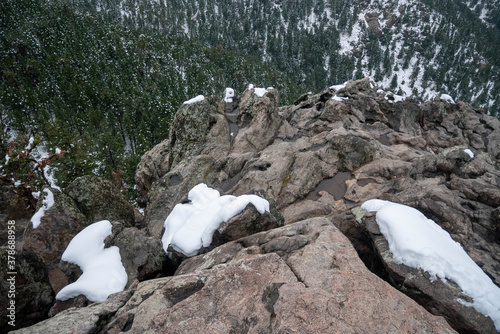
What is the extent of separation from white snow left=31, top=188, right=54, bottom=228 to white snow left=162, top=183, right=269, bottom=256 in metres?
6.39

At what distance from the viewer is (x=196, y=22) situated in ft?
639

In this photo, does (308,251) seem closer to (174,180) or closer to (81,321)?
A: (81,321)

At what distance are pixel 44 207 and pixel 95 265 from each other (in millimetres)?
5342

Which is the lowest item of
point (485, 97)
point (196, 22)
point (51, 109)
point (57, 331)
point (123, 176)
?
point (485, 97)

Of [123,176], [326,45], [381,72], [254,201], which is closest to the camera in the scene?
[254,201]

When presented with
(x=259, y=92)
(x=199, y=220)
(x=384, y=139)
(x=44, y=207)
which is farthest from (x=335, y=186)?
(x=44, y=207)

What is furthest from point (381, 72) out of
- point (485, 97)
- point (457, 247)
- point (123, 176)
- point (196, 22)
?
point (457, 247)

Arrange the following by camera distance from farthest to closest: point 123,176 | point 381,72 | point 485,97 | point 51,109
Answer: point 381,72 → point 485,97 → point 51,109 → point 123,176

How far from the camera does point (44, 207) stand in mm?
12453

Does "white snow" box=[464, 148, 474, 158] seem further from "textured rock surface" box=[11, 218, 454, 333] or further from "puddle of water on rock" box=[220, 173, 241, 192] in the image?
"puddle of water on rock" box=[220, 173, 241, 192]

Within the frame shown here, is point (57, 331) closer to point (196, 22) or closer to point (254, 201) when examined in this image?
point (254, 201)

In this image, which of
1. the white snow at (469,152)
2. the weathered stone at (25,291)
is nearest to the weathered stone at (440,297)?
the weathered stone at (25,291)

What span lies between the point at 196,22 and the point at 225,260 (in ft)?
750

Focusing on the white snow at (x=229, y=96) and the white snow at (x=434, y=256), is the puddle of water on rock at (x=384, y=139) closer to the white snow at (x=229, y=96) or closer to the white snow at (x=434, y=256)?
the white snow at (x=229, y=96)
